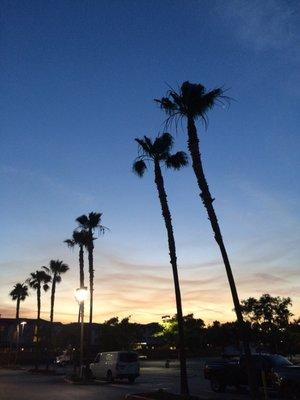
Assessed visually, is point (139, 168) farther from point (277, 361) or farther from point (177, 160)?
point (277, 361)

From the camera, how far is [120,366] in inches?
1304

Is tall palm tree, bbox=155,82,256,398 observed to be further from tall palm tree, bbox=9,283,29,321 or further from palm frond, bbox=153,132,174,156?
tall palm tree, bbox=9,283,29,321

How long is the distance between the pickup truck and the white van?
958cm

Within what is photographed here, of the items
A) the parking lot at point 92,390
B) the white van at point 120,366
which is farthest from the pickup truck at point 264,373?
the white van at point 120,366

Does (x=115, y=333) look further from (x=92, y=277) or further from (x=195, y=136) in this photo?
(x=195, y=136)

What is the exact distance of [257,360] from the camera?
72.3 feet

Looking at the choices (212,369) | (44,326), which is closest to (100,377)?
(212,369)

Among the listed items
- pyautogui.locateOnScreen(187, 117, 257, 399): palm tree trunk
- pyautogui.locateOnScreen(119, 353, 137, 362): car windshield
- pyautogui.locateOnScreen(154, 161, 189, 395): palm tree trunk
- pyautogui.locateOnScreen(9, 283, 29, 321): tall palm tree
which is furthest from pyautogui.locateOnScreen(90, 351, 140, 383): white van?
pyautogui.locateOnScreen(9, 283, 29, 321): tall palm tree

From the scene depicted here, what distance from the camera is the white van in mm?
33031

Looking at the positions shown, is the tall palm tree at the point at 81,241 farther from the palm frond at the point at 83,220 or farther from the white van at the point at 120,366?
the white van at the point at 120,366

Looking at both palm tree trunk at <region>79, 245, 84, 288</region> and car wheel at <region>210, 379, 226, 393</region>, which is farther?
palm tree trunk at <region>79, 245, 84, 288</region>

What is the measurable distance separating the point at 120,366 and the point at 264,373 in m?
19.5

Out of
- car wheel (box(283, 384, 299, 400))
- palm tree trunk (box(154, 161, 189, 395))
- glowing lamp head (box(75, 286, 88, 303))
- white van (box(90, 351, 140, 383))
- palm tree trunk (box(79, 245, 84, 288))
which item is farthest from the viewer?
palm tree trunk (box(79, 245, 84, 288))

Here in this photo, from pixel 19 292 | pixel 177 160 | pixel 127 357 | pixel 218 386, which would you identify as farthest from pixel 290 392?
pixel 19 292
